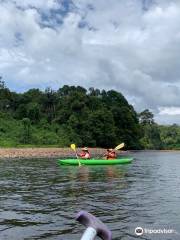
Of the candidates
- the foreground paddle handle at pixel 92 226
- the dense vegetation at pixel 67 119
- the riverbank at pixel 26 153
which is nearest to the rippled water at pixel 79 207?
the foreground paddle handle at pixel 92 226

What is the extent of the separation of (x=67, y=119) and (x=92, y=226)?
83320 millimetres

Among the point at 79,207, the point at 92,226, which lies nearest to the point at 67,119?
the point at 79,207

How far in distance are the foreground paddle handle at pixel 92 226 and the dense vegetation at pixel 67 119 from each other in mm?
A: 57107

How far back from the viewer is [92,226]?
118 inches

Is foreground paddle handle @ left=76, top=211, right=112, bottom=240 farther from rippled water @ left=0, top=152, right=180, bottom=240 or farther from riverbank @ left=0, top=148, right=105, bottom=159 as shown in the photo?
riverbank @ left=0, top=148, right=105, bottom=159

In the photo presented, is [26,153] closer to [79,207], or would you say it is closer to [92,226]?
[79,207]

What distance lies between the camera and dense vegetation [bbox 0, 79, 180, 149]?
70.7 metres

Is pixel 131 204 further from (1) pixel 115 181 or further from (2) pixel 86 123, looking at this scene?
(2) pixel 86 123

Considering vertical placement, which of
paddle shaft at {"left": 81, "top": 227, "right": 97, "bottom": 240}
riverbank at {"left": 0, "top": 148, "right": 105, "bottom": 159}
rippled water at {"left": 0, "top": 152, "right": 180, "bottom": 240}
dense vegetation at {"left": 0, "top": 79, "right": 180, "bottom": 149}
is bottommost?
rippled water at {"left": 0, "top": 152, "right": 180, "bottom": 240}

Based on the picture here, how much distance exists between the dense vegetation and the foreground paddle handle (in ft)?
187

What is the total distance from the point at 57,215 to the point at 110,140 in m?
76.0

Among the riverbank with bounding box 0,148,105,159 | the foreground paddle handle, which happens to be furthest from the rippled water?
the riverbank with bounding box 0,148,105,159

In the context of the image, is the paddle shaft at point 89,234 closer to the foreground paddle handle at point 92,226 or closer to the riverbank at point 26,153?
the foreground paddle handle at point 92,226

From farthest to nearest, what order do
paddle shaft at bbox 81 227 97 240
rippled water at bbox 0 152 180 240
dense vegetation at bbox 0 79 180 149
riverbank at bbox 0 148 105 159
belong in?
dense vegetation at bbox 0 79 180 149, riverbank at bbox 0 148 105 159, rippled water at bbox 0 152 180 240, paddle shaft at bbox 81 227 97 240
